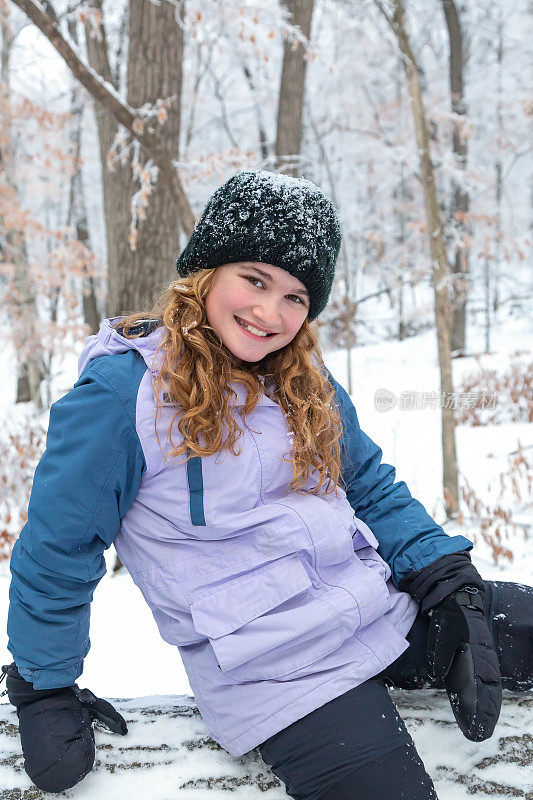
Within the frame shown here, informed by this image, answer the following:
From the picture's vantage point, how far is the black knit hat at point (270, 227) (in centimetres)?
151

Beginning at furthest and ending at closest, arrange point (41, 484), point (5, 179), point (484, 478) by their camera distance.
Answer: point (5, 179) < point (484, 478) < point (41, 484)

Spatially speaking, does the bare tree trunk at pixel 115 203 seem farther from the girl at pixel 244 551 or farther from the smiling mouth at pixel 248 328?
the smiling mouth at pixel 248 328

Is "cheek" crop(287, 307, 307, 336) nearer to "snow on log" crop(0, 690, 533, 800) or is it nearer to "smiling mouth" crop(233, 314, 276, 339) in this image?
"smiling mouth" crop(233, 314, 276, 339)

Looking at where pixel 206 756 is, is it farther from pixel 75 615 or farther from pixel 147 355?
pixel 147 355

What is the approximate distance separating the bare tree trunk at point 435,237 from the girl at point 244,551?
7.18 ft

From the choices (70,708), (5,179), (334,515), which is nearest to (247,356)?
(334,515)

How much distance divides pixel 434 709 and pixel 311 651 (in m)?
0.50

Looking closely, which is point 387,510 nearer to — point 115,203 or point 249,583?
point 249,583

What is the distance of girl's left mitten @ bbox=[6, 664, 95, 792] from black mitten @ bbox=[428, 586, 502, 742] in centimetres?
88

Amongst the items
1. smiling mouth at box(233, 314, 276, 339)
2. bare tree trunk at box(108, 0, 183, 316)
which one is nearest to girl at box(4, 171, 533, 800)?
smiling mouth at box(233, 314, 276, 339)

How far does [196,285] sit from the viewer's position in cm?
159

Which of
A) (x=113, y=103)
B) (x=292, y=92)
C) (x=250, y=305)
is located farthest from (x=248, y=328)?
(x=292, y=92)

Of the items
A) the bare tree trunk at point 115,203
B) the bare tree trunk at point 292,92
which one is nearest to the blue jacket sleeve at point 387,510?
the bare tree trunk at point 115,203

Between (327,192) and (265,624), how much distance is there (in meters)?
6.99
